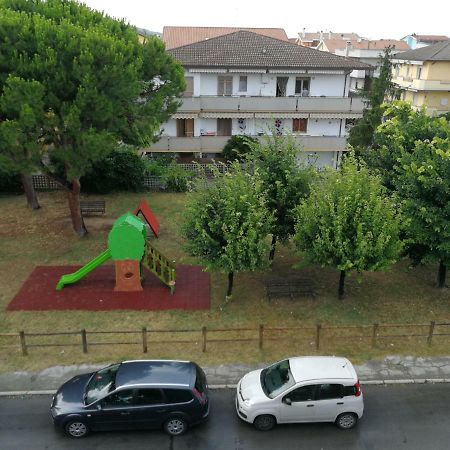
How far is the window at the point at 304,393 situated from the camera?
11.1 meters

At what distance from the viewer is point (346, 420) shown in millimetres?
11328

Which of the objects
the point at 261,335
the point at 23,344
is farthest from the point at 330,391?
the point at 23,344

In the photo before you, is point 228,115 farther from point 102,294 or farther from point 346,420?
point 346,420

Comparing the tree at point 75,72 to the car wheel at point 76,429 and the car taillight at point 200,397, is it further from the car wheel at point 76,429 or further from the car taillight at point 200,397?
the car taillight at point 200,397

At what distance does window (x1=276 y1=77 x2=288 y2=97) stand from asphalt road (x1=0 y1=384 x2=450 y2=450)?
26220 millimetres

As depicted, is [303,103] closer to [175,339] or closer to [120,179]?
[120,179]

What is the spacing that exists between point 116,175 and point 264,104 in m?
11.5

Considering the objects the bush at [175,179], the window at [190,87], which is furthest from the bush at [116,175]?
the window at [190,87]

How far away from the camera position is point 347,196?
15.0m

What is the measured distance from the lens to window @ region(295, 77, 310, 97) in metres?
33.9

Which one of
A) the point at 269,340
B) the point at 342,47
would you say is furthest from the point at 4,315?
the point at 342,47

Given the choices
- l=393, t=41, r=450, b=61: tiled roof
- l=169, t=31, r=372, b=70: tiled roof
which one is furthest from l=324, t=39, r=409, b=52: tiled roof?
l=169, t=31, r=372, b=70: tiled roof

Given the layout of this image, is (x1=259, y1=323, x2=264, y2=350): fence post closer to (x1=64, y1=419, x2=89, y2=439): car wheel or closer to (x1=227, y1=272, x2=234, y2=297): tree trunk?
(x1=227, y1=272, x2=234, y2=297): tree trunk

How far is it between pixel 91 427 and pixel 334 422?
576 cm
